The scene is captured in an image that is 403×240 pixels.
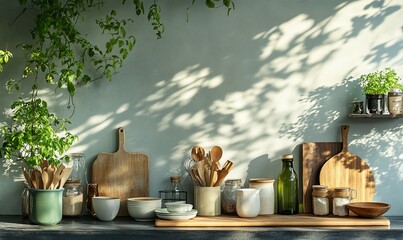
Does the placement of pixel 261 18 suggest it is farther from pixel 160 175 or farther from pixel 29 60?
pixel 29 60

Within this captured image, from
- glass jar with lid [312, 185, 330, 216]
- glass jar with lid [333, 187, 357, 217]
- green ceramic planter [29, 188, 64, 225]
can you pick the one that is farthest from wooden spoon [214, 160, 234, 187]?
green ceramic planter [29, 188, 64, 225]

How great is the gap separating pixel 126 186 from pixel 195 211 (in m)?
0.46

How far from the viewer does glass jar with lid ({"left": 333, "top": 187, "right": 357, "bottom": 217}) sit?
3.48 metres

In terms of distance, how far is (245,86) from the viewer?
145 inches

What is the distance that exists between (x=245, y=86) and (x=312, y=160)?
56cm

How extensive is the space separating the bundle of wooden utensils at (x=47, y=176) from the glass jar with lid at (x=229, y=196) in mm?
842

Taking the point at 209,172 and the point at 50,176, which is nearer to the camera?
the point at 50,176

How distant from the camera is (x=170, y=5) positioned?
3.68 m

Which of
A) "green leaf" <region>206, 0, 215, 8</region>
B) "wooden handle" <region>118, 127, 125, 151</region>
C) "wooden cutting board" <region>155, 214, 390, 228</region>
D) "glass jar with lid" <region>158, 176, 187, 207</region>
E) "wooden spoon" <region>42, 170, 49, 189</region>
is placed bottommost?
"wooden cutting board" <region>155, 214, 390, 228</region>

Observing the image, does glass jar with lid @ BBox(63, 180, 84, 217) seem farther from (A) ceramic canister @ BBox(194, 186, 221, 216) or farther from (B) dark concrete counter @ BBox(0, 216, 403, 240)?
(A) ceramic canister @ BBox(194, 186, 221, 216)

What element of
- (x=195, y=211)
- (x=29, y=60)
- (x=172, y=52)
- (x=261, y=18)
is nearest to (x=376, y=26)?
(x=261, y=18)

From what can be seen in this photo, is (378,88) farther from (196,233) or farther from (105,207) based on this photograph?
(105,207)

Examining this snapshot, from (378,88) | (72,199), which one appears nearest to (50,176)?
(72,199)

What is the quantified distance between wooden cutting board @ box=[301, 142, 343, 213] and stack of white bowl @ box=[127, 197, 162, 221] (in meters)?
0.83
